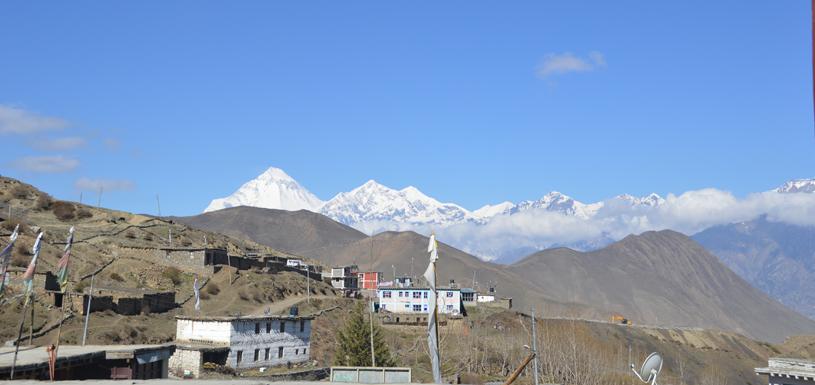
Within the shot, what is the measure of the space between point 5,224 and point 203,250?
63.0ft

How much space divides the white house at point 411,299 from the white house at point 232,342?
56410mm

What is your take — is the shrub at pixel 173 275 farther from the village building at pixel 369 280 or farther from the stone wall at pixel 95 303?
the village building at pixel 369 280

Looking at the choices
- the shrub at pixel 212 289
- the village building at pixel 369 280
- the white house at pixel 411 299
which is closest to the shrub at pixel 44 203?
the shrub at pixel 212 289

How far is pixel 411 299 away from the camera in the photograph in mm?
120000

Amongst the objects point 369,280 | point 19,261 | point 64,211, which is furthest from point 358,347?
point 369,280

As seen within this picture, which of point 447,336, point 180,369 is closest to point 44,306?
point 180,369

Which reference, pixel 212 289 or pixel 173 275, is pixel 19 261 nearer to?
pixel 173 275

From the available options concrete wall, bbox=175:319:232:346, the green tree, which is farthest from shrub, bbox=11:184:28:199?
the green tree

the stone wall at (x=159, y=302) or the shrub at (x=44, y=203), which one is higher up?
the shrub at (x=44, y=203)

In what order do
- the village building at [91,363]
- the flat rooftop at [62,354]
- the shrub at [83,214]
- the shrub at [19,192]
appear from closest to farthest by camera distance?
the village building at [91,363] → the flat rooftop at [62,354] → the shrub at [83,214] → the shrub at [19,192]

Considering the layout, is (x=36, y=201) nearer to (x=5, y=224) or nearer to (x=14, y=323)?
(x=5, y=224)

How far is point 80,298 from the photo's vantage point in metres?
61.5

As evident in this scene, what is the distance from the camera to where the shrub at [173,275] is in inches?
3260

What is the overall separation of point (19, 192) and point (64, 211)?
8162mm
